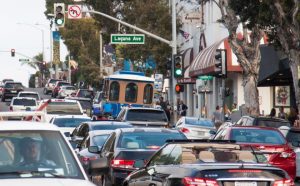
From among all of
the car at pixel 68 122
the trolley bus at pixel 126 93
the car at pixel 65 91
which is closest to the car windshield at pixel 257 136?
the car at pixel 68 122

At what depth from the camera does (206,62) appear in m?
50.6

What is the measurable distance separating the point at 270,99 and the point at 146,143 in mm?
34105

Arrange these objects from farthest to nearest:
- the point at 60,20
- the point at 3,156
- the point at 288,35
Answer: the point at 60,20 → the point at 288,35 → the point at 3,156

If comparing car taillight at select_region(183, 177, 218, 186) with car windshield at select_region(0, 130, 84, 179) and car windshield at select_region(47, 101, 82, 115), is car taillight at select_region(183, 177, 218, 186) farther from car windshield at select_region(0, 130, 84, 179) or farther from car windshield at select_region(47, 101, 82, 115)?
car windshield at select_region(47, 101, 82, 115)

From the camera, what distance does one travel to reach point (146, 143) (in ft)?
56.4

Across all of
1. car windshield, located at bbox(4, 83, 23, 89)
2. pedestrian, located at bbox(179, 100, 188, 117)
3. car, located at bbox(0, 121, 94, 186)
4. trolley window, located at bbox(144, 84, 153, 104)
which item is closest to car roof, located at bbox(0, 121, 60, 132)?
car, located at bbox(0, 121, 94, 186)

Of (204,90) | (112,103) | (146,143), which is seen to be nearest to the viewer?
(146,143)

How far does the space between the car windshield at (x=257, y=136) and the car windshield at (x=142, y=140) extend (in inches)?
130

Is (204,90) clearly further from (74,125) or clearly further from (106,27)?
(74,125)

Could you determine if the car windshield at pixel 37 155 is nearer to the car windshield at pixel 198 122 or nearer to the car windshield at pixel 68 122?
the car windshield at pixel 68 122

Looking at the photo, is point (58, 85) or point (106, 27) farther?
point (58, 85)

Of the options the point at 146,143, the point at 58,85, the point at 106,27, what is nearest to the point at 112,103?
the point at 106,27

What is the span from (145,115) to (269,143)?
41.9 ft

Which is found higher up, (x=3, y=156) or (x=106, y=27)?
(x=106, y=27)
